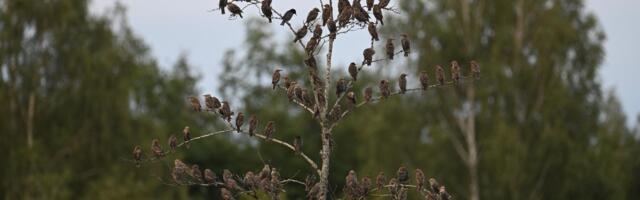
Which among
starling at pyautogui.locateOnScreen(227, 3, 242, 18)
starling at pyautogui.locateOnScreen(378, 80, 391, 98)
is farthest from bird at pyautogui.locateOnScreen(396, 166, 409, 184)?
starling at pyautogui.locateOnScreen(227, 3, 242, 18)

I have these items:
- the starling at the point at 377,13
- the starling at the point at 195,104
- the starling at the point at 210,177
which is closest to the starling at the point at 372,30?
the starling at the point at 377,13

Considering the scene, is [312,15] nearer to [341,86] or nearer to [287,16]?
[287,16]

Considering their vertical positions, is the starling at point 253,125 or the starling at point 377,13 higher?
the starling at point 377,13

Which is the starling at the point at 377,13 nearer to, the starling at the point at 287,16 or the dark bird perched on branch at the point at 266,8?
the starling at the point at 287,16

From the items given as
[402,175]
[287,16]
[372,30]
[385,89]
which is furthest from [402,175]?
[287,16]

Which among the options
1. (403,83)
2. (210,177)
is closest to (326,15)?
(403,83)

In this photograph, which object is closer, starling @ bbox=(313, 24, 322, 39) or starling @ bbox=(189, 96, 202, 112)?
starling @ bbox=(313, 24, 322, 39)

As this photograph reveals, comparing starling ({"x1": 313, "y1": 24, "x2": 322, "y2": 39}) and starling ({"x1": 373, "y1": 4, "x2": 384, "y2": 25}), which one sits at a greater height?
starling ({"x1": 373, "y1": 4, "x2": 384, "y2": 25})

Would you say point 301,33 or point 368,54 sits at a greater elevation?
point 301,33

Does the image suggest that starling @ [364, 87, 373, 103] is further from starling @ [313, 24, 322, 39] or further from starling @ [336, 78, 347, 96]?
starling @ [313, 24, 322, 39]

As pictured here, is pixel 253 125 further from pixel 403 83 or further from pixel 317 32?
pixel 403 83

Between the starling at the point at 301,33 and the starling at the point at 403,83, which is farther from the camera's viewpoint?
the starling at the point at 403,83

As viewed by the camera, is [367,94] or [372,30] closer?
[372,30]

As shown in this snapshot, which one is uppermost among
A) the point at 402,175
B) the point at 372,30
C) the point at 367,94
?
the point at 372,30
